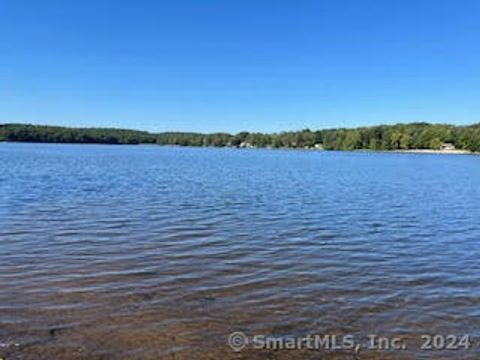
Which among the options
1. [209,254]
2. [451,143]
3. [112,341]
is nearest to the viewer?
[112,341]

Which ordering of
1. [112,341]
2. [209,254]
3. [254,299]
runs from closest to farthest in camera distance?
[112,341]
[254,299]
[209,254]

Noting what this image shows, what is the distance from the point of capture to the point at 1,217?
58.9ft

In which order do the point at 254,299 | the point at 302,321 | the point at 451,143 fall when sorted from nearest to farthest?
the point at 302,321 → the point at 254,299 → the point at 451,143

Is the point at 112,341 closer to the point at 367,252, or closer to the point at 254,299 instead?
the point at 254,299

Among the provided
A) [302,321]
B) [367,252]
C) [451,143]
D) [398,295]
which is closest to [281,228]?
[367,252]

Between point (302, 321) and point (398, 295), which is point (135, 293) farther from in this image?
point (398, 295)

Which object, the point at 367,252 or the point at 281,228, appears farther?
the point at 281,228

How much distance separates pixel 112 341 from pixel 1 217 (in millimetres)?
12954

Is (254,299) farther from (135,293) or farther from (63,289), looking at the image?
(63,289)

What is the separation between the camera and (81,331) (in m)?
7.33

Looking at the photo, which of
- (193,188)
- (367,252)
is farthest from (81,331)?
(193,188)

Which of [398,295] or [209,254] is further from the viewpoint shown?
[209,254]

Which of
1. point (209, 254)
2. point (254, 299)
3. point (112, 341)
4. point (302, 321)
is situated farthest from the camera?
point (209, 254)

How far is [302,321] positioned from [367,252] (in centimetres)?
604
